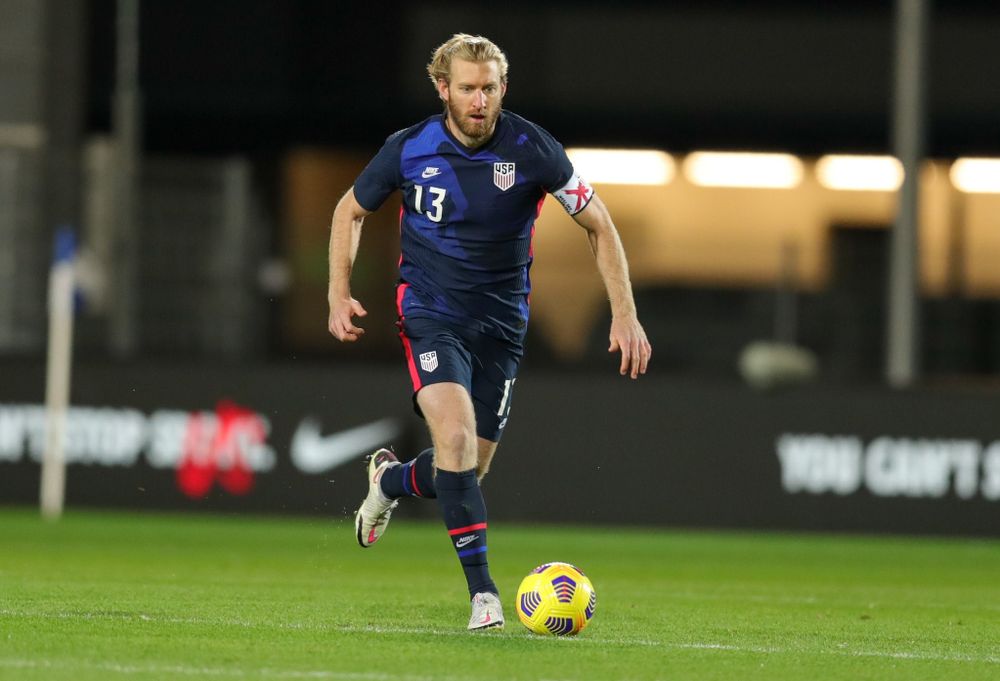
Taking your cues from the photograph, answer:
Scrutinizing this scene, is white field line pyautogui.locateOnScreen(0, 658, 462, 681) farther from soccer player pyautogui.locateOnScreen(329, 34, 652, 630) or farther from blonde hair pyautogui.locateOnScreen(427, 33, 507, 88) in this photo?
blonde hair pyautogui.locateOnScreen(427, 33, 507, 88)

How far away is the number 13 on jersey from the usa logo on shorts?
22.6 inches

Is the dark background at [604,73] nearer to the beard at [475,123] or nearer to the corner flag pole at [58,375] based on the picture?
the corner flag pole at [58,375]

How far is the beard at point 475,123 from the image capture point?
7512 mm

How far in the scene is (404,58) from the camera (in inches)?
1072

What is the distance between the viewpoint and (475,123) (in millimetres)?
7520

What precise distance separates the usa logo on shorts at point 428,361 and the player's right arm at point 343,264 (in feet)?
0.91

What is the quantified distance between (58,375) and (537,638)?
879 cm

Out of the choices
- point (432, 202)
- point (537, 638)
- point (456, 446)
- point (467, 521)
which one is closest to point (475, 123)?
point (432, 202)

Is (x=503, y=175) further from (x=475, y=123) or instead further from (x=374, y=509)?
(x=374, y=509)

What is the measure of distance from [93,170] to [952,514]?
26.2ft

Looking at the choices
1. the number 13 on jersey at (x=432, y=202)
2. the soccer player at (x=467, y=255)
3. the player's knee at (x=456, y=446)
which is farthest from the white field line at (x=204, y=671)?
the number 13 on jersey at (x=432, y=202)

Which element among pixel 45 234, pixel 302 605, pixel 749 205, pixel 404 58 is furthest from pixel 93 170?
pixel 749 205

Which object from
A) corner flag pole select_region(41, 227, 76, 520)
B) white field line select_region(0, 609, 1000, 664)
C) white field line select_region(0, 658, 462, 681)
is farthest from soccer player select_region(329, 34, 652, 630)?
corner flag pole select_region(41, 227, 76, 520)

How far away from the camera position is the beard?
7.51 m
